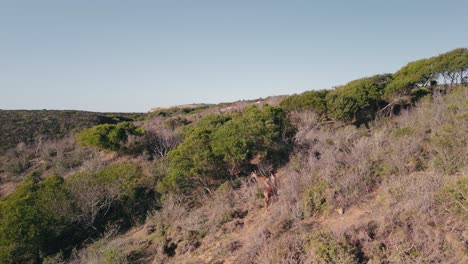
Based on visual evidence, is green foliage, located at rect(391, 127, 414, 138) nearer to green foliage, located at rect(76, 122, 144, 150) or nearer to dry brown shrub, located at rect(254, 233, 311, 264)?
dry brown shrub, located at rect(254, 233, 311, 264)

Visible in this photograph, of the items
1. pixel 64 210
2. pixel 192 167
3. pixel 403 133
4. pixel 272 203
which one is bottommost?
pixel 64 210

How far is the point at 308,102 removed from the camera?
19.1 metres

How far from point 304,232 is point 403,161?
399 cm

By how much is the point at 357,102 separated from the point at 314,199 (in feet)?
45.4

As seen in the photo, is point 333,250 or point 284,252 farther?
point 284,252

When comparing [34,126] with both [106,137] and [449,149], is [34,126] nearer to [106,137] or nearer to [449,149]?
[106,137]

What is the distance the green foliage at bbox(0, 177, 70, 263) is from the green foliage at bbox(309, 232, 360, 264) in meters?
10.1

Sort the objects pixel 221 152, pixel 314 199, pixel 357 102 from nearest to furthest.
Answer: pixel 314 199
pixel 221 152
pixel 357 102

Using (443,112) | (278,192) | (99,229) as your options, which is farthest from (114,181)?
→ (443,112)

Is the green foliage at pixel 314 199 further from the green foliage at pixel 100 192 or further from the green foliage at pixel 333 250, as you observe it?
the green foliage at pixel 100 192

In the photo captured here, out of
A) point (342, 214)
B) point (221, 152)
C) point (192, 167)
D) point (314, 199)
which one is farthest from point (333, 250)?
point (192, 167)

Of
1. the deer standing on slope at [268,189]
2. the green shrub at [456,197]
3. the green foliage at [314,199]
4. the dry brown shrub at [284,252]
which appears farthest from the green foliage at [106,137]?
the green shrub at [456,197]

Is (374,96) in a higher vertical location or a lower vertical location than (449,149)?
higher

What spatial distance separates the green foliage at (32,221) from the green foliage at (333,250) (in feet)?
33.1
